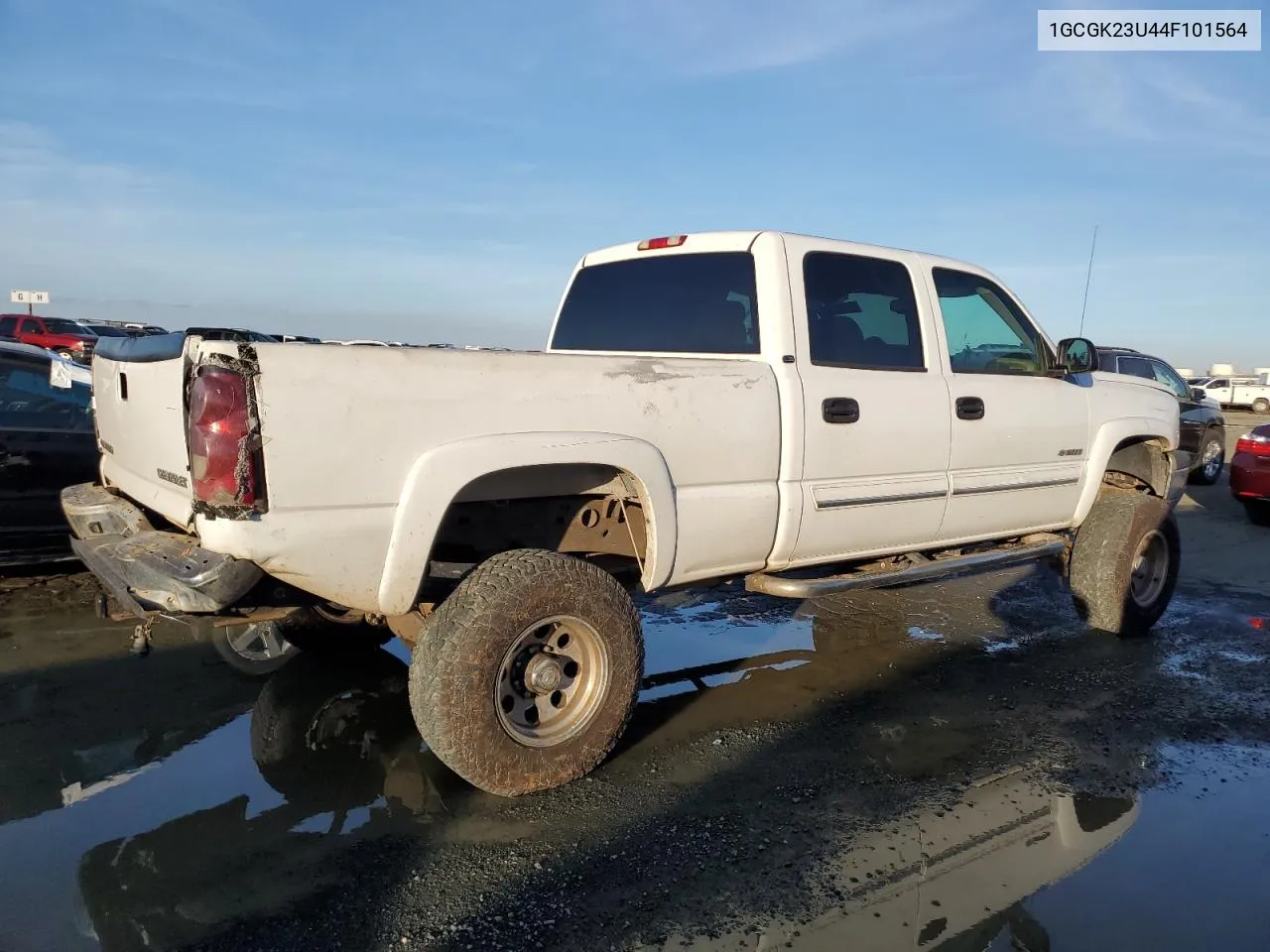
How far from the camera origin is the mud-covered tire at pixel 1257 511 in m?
9.78

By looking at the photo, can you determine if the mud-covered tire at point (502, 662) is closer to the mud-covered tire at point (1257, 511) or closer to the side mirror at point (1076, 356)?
the side mirror at point (1076, 356)

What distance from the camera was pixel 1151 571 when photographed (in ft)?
19.2

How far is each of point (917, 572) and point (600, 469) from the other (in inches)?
73.8

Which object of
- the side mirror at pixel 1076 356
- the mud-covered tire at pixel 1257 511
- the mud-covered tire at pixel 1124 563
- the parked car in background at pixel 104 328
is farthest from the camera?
the parked car in background at pixel 104 328

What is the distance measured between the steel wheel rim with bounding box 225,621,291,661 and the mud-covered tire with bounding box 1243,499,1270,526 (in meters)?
9.61

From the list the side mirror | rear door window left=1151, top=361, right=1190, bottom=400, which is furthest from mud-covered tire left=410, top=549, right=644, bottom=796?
rear door window left=1151, top=361, right=1190, bottom=400

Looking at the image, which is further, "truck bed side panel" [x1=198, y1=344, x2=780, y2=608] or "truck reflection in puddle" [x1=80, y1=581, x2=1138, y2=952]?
"truck bed side panel" [x1=198, y1=344, x2=780, y2=608]

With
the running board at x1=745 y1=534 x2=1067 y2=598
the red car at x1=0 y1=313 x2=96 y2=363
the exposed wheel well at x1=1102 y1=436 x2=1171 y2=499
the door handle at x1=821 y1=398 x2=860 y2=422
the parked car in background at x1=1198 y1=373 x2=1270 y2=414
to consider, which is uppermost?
the red car at x1=0 y1=313 x2=96 y2=363

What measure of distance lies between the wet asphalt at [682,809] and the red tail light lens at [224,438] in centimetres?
115

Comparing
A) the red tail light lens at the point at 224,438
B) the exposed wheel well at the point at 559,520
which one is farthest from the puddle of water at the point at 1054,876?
the red tail light lens at the point at 224,438

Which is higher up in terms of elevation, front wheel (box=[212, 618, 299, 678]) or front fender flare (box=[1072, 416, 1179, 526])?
front fender flare (box=[1072, 416, 1179, 526])

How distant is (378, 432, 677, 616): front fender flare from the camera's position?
3.03 metres

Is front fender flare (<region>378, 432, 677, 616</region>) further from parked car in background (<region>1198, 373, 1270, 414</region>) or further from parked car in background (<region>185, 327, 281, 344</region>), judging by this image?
parked car in background (<region>1198, 373, 1270, 414</region>)

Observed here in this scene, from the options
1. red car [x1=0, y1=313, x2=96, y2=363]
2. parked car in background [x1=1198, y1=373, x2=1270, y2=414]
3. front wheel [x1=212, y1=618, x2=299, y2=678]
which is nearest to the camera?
front wheel [x1=212, y1=618, x2=299, y2=678]
